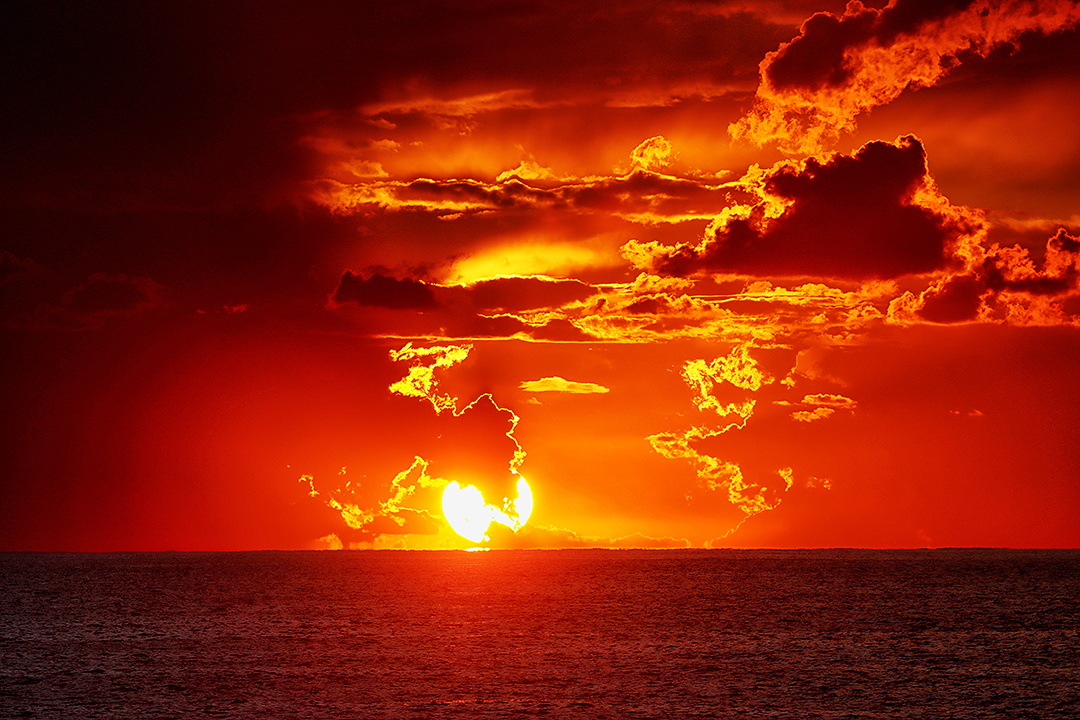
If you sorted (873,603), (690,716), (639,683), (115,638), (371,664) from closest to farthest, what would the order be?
(690,716), (639,683), (371,664), (115,638), (873,603)

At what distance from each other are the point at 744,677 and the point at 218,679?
64.3 feet

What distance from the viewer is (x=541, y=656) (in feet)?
160

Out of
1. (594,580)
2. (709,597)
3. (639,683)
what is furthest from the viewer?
(594,580)

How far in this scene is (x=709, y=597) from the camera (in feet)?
315

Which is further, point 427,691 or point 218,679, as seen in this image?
point 218,679

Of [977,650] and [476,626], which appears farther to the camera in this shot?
[476,626]

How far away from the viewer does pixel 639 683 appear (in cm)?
4047

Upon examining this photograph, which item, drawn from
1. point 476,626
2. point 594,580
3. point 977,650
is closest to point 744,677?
point 977,650

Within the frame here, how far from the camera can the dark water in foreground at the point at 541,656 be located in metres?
35.5

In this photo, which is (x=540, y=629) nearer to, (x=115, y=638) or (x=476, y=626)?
(x=476, y=626)

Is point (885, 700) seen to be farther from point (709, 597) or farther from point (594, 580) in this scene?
point (594, 580)

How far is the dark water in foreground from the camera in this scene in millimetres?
35531

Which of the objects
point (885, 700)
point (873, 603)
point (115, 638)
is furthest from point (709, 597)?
point (885, 700)

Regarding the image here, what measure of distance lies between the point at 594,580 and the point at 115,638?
7823cm
